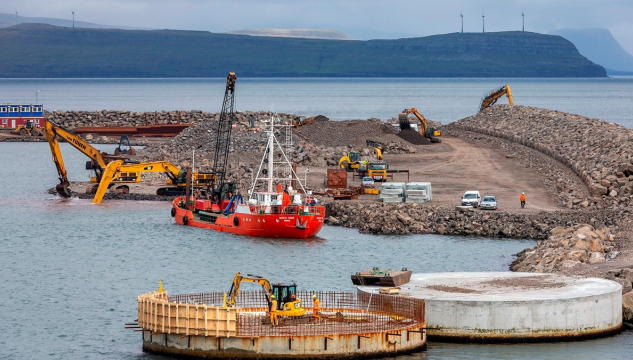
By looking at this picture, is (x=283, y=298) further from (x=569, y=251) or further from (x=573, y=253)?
(x=569, y=251)

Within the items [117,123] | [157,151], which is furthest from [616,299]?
[117,123]

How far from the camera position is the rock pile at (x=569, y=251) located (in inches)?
1762

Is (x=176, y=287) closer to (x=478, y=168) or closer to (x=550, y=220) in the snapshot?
(x=550, y=220)

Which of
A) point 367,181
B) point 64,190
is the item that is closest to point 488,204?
point 367,181

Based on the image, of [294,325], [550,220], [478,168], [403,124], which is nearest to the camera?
[294,325]

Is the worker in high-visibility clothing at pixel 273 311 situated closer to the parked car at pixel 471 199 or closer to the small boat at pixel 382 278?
the small boat at pixel 382 278

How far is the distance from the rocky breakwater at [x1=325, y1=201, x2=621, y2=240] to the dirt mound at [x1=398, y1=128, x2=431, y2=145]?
4342cm

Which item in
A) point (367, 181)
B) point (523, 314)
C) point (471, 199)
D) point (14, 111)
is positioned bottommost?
point (523, 314)

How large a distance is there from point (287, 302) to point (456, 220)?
30134 millimetres

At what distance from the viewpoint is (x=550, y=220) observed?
59.1 meters

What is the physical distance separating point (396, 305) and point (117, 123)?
13526cm

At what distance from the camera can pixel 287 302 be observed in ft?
107

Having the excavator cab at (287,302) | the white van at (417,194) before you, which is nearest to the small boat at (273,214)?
the white van at (417,194)

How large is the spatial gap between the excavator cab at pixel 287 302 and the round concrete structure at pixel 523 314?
12.3ft
